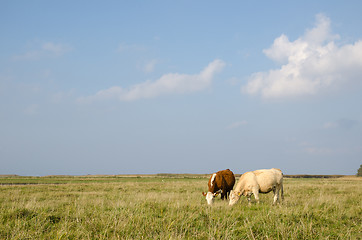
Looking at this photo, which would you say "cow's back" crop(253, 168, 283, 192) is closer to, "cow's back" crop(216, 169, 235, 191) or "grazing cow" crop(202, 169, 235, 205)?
"grazing cow" crop(202, 169, 235, 205)

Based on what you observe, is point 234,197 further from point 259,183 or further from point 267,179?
point 267,179

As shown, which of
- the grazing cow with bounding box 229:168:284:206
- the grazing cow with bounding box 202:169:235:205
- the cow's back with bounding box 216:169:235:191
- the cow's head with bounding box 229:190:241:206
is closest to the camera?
the cow's head with bounding box 229:190:241:206

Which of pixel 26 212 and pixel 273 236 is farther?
pixel 26 212

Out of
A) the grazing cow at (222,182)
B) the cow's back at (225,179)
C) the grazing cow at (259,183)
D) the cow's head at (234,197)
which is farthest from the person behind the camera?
the cow's back at (225,179)

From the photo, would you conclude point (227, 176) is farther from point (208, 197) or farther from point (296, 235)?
point (296, 235)

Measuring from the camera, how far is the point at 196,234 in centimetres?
676

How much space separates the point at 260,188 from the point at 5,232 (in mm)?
11521

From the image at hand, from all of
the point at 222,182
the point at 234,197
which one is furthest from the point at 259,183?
the point at 222,182

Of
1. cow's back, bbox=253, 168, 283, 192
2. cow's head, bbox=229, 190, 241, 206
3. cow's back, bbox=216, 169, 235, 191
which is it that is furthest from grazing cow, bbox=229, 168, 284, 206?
cow's back, bbox=216, 169, 235, 191

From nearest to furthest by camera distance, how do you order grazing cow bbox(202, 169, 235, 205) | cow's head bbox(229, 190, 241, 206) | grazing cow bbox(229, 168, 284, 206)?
1. cow's head bbox(229, 190, 241, 206)
2. grazing cow bbox(229, 168, 284, 206)
3. grazing cow bbox(202, 169, 235, 205)

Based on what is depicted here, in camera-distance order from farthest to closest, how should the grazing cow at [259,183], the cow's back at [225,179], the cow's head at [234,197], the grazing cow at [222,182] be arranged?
1. the cow's back at [225,179]
2. the grazing cow at [222,182]
3. the grazing cow at [259,183]
4. the cow's head at [234,197]

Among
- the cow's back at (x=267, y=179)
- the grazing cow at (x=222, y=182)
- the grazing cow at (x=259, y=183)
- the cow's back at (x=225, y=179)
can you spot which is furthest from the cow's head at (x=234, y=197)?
the cow's back at (x=225, y=179)

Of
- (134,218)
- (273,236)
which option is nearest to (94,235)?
(134,218)

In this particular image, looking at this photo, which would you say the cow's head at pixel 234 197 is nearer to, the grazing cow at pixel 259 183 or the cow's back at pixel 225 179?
the grazing cow at pixel 259 183
